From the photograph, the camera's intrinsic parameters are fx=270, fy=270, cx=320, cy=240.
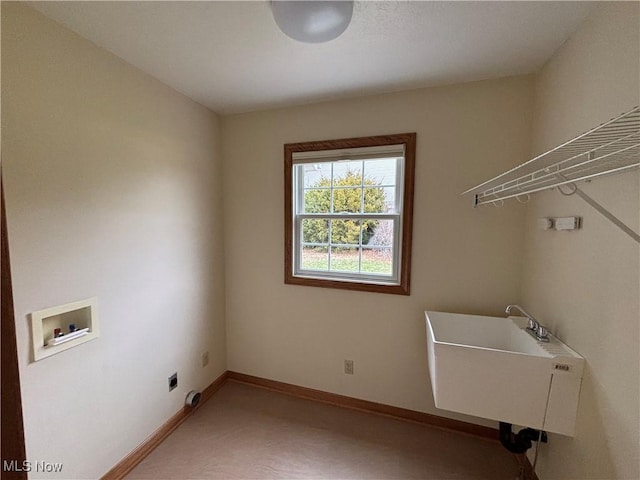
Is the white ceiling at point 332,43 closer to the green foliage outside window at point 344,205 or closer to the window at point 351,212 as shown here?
the window at point 351,212

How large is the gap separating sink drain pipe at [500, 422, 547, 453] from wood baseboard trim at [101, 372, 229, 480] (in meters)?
2.11

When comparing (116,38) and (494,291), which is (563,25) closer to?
(494,291)

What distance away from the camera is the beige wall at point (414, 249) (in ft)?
5.84

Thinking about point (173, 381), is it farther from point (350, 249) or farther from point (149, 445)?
point (350, 249)

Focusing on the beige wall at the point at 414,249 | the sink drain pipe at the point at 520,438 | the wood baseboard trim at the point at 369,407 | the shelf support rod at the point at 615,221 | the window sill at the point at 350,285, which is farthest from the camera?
the window sill at the point at 350,285

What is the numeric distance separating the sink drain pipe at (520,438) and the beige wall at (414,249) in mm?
559

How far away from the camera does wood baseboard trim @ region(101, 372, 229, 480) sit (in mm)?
1555

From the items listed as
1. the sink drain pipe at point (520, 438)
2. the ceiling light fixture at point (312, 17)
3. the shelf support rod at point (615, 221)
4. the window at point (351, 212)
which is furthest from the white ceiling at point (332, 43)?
the sink drain pipe at point (520, 438)

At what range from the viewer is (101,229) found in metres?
1.46

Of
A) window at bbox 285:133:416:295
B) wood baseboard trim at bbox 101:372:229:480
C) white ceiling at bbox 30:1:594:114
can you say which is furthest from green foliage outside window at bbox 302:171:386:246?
wood baseboard trim at bbox 101:372:229:480

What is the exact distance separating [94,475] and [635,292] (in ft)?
8.43

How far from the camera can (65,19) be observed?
1.25 metres

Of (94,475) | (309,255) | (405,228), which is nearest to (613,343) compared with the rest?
(405,228)

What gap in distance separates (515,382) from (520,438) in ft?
1.60
